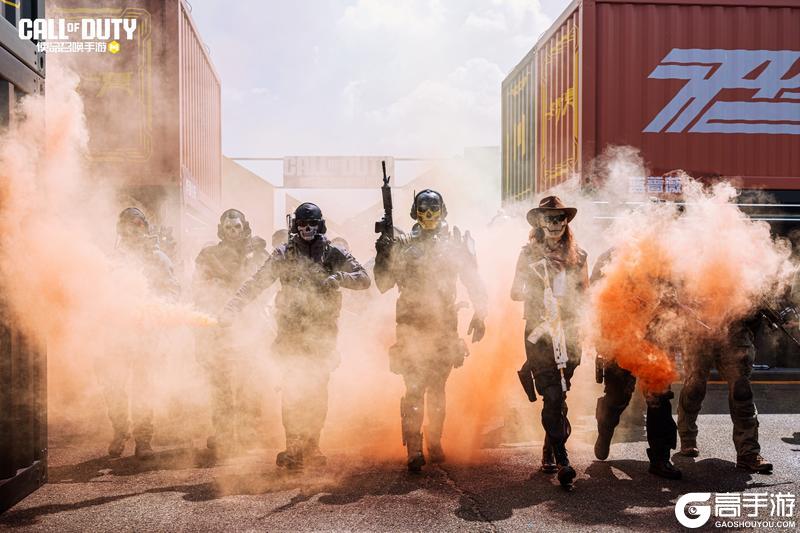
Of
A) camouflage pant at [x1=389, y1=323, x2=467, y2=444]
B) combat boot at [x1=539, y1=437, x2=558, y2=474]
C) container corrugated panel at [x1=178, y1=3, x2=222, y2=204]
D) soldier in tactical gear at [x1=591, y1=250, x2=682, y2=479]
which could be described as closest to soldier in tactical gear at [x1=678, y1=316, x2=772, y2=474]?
soldier in tactical gear at [x1=591, y1=250, x2=682, y2=479]

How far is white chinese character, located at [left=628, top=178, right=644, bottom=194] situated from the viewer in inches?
360

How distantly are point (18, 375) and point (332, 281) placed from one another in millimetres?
2309

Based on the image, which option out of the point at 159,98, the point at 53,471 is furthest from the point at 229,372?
the point at 159,98

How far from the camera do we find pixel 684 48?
9.45 meters

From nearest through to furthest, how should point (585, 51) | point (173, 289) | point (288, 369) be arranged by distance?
point (288, 369)
point (173, 289)
point (585, 51)

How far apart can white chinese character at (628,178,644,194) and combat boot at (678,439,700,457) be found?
4.11 m

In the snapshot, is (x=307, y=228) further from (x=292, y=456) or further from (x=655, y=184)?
(x=655, y=184)

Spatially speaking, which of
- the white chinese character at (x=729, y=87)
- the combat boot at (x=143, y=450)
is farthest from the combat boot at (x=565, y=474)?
the white chinese character at (x=729, y=87)

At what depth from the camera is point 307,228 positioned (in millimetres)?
5637

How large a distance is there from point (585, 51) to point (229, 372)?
6326 millimetres

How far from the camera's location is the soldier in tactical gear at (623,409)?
16.9 ft

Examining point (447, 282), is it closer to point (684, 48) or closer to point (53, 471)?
point (53, 471)

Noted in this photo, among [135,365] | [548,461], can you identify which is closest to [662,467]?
[548,461]
